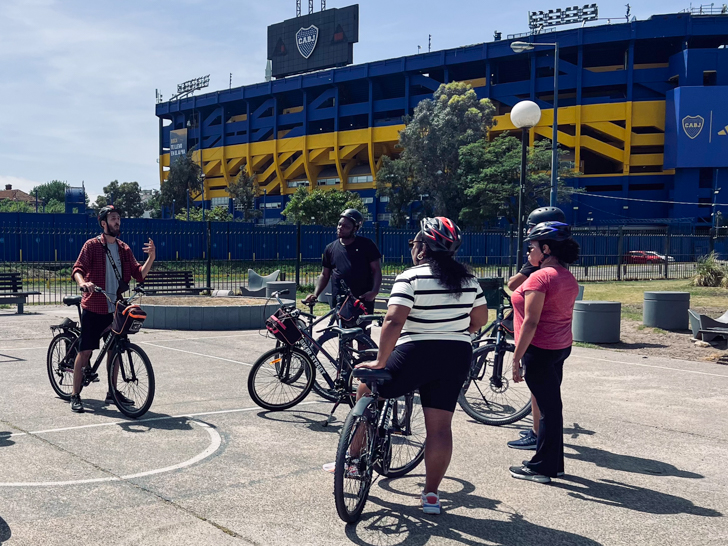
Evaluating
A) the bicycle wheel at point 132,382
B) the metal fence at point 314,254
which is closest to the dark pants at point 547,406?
the bicycle wheel at point 132,382

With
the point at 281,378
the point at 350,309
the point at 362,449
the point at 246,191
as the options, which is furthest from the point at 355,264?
the point at 246,191

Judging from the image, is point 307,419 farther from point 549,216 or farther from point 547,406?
point 549,216

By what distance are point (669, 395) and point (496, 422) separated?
271 cm

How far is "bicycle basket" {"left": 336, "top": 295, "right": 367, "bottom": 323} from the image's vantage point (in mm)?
7348

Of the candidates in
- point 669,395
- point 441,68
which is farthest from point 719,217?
point 669,395

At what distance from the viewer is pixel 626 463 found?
5582 mm

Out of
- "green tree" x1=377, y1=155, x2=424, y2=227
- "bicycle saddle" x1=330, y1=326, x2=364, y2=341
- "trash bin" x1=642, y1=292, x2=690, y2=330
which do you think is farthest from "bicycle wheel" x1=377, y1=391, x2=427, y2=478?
"green tree" x1=377, y1=155, x2=424, y2=227

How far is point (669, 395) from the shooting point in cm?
824

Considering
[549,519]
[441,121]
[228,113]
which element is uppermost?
[228,113]

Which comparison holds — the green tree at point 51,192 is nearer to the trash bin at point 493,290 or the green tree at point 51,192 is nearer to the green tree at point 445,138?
the green tree at point 445,138

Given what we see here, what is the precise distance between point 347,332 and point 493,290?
Answer: 127 inches

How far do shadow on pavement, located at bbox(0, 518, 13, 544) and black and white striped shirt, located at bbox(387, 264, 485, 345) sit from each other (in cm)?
238

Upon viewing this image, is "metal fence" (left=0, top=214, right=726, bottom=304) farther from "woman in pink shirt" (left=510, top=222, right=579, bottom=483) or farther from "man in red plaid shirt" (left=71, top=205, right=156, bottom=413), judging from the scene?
"woman in pink shirt" (left=510, top=222, right=579, bottom=483)

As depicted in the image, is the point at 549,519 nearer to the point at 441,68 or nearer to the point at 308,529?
the point at 308,529
